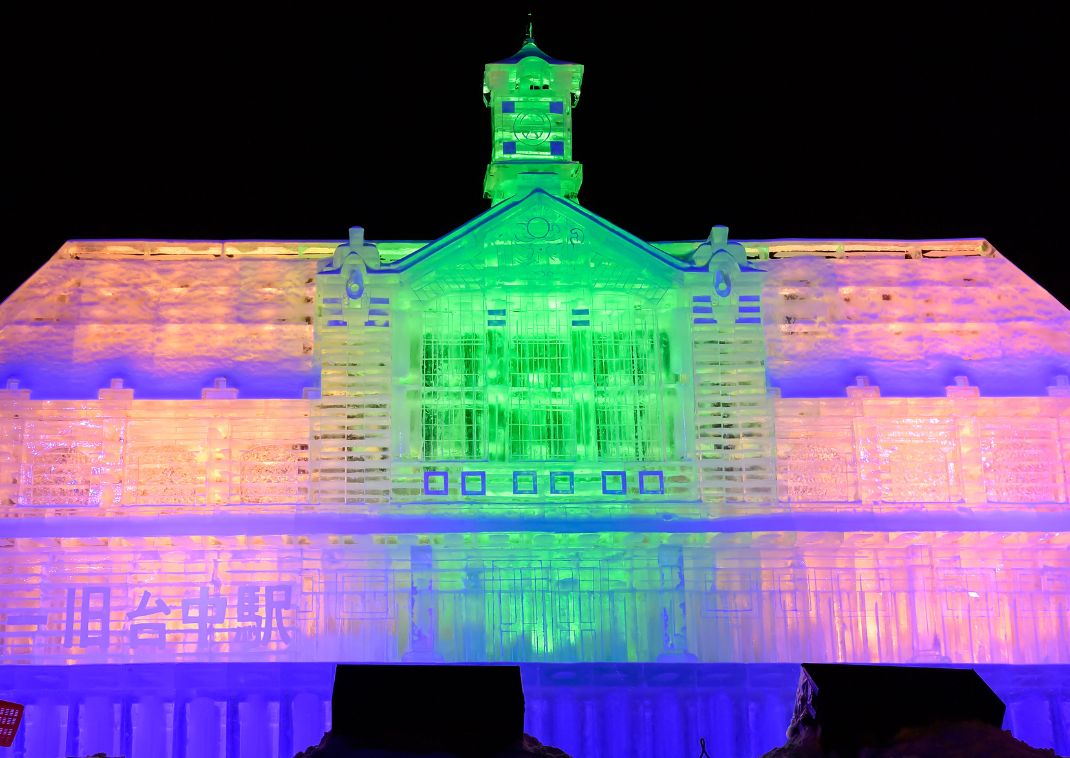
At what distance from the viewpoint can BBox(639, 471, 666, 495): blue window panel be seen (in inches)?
1201

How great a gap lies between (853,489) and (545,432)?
317 inches

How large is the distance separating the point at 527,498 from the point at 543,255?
6471 mm

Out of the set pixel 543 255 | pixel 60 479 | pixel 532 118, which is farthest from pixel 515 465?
pixel 60 479

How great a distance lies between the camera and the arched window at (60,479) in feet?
101

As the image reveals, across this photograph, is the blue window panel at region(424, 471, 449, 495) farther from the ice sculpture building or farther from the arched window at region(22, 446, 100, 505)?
the arched window at region(22, 446, 100, 505)

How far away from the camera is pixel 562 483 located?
100 ft

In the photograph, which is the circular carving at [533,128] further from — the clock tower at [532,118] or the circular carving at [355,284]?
the circular carving at [355,284]

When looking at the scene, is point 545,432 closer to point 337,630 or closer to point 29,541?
point 337,630

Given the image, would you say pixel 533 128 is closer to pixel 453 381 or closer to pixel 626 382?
pixel 453 381

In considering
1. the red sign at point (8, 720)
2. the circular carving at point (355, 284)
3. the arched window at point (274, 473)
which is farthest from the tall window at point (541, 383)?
the red sign at point (8, 720)

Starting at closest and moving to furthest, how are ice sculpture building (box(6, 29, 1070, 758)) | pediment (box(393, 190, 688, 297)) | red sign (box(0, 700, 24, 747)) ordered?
red sign (box(0, 700, 24, 747)) < ice sculpture building (box(6, 29, 1070, 758)) < pediment (box(393, 190, 688, 297))

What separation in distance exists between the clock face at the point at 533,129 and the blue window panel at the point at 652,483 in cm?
1102

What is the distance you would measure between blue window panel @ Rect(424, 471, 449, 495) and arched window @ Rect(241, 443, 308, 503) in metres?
3.15

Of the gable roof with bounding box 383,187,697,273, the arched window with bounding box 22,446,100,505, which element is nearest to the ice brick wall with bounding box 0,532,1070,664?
the arched window with bounding box 22,446,100,505
